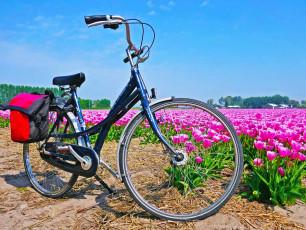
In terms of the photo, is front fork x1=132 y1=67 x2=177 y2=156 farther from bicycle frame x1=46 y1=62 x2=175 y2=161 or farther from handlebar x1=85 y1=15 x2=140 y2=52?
handlebar x1=85 y1=15 x2=140 y2=52

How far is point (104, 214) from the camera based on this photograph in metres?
2.44

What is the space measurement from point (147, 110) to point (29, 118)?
56.3 inches

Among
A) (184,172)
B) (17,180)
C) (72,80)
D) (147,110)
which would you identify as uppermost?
(72,80)

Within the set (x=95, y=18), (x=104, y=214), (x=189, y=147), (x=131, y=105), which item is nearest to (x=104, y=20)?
(x=95, y=18)

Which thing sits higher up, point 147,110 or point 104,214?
point 147,110

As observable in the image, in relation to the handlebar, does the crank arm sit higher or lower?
lower

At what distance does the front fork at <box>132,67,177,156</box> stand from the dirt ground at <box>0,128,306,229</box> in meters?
0.71

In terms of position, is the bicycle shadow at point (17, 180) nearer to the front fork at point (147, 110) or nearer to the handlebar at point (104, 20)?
the front fork at point (147, 110)

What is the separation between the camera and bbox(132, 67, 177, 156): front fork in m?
2.24

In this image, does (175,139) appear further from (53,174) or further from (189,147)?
(53,174)

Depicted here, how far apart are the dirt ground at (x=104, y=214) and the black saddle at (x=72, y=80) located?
1.37 metres

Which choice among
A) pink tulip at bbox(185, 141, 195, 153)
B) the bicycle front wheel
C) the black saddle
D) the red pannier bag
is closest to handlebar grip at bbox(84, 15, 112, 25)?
the black saddle

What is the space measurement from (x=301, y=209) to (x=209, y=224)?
39.9 inches

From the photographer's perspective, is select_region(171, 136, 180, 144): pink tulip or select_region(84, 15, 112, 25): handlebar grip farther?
select_region(171, 136, 180, 144): pink tulip
